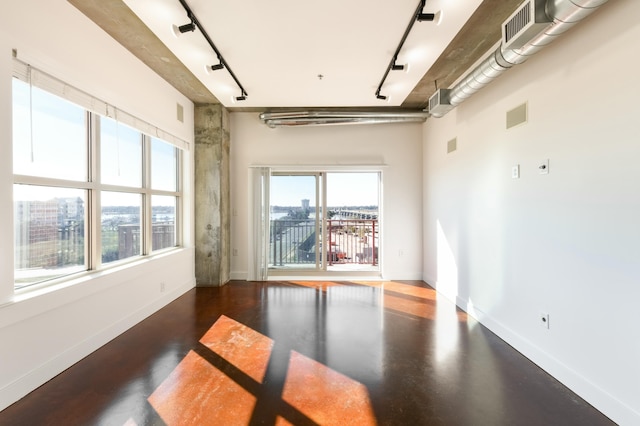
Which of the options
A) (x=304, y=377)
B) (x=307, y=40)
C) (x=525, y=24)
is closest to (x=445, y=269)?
(x=304, y=377)

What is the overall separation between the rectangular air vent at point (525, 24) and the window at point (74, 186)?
11.5ft

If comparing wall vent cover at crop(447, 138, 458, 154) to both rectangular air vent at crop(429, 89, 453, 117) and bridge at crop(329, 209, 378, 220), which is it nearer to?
rectangular air vent at crop(429, 89, 453, 117)

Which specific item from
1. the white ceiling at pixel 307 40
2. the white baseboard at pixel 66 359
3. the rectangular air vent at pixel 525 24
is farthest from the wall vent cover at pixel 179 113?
the rectangular air vent at pixel 525 24

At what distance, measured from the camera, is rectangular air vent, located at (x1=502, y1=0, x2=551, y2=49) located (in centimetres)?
182

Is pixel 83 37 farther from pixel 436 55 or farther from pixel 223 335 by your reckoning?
pixel 436 55

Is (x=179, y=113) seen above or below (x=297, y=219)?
above

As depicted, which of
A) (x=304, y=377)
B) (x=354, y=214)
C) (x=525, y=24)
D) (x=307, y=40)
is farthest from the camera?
(x=354, y=214)

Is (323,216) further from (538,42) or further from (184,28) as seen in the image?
(538,42)

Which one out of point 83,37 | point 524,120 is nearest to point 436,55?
point 524,120

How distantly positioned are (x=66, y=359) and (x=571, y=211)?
4.10 meters

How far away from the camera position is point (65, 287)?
2.19 meters

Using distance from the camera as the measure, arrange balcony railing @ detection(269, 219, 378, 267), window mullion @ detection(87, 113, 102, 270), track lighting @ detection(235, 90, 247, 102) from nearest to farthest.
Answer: window mullion @ detection(87, 113, 102, 270), track lighting @ detection(235, 90, 247, 102), balcony railing @ detection(269, 219, 378, 267)

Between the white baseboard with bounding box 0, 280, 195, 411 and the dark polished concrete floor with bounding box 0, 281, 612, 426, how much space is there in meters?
0.06

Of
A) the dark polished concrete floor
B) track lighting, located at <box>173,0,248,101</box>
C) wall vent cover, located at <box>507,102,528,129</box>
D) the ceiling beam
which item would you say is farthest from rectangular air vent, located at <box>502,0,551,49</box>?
the ceiling beam
